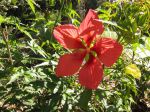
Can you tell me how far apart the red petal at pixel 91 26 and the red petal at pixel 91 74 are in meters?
0.09

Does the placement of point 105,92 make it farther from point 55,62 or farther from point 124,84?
point 55,62

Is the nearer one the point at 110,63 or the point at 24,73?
the point at 110,63

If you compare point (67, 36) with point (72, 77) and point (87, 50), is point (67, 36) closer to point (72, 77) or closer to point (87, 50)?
point (87, 50)

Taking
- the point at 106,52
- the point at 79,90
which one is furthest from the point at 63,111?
the point at 106,52

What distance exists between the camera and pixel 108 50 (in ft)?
4.30

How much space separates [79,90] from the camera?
66.7 inches

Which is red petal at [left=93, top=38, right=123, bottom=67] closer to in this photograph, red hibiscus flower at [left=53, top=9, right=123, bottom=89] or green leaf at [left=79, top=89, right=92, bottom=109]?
red hibiscus flower at [left=53, top=9, right=123, bottom=89]

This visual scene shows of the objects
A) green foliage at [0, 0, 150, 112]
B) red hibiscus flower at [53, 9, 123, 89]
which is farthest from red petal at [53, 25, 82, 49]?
green foliage at [0, 0, 150, 112]

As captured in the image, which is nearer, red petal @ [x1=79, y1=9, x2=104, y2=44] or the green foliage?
red petal @ [x1=79, y1=9, x2=104, y2=44]

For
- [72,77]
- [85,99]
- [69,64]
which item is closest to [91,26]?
[69,64]

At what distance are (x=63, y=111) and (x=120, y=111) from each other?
27cm

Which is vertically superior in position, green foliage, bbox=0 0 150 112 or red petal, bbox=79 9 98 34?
red petal, bbox=79 9 98 34

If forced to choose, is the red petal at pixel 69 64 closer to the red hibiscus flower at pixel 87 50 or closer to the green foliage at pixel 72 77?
the red hibiscus flower at pixel 87 50

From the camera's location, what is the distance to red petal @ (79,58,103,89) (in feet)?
4.28
